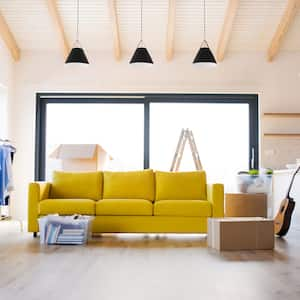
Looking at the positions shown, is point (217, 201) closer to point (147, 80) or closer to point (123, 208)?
point (123, 208)

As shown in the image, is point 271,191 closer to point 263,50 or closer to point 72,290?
point 263,50

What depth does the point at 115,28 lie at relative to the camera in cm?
845

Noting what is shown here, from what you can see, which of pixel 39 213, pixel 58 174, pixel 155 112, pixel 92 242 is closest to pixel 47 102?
pixel 155 112

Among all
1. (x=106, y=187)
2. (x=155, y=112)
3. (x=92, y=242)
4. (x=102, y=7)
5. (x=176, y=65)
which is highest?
(x=102, y=7)

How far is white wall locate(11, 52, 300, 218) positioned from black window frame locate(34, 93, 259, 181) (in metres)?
0.11

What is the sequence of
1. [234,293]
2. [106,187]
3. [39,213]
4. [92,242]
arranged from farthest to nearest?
1. [106,187]
2. [39,213]
3. [92,242]
4. [234,293]

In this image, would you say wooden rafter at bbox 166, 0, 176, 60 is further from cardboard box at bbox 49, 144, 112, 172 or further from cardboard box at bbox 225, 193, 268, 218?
cardboard box at bbox 225, 193, 268, 218

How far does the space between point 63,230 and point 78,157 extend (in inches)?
94.2

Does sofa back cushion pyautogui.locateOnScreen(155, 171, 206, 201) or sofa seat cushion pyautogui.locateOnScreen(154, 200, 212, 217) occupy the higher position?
sofa back cushion pyautogui.locateOnScreen(155, 171, 206, 201)

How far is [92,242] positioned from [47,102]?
4.03 meters

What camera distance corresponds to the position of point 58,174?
6883 mm

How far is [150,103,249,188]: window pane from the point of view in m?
9.34

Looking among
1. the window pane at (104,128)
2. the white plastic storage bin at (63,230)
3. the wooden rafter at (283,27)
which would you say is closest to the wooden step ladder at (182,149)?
the window pane at (104,128)

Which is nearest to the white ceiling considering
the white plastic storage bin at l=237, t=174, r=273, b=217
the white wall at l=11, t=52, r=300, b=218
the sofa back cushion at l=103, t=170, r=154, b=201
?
the white wall at l=11, t=52, r=300, b=218
